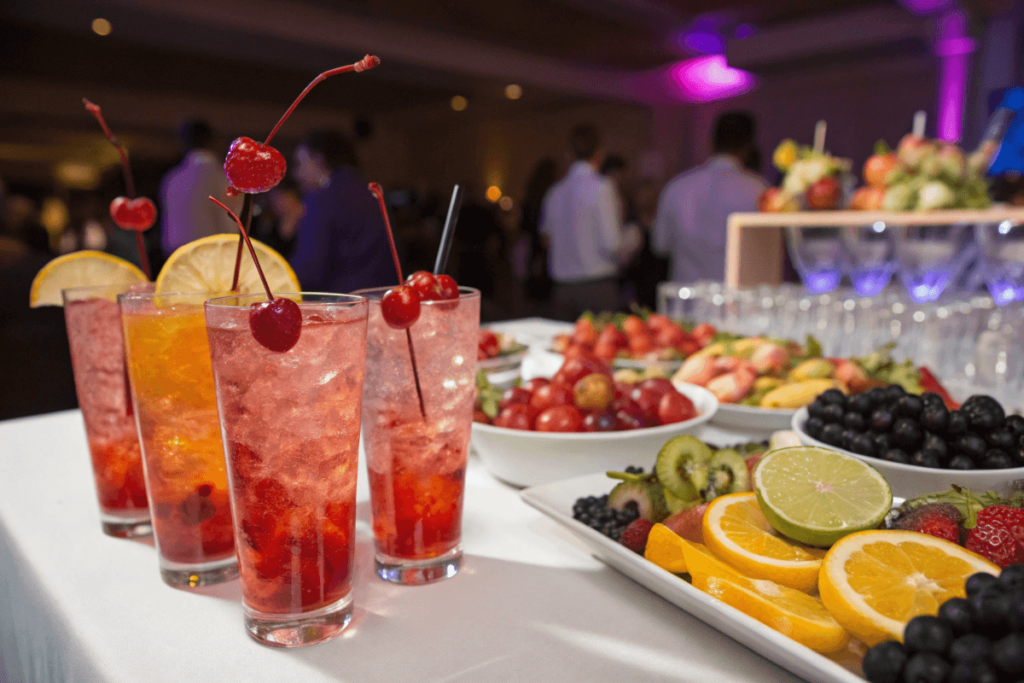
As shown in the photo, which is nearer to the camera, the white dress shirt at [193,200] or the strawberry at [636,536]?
the strawberry at [636,536]

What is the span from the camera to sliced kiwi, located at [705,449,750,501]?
79 centimetres

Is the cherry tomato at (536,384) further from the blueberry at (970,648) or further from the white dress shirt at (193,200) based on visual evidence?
the white dress shirt at (193,200)

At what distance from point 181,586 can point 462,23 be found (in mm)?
7997

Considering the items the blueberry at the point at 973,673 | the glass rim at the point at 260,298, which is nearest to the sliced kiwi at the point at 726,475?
the blueberry at the point at 973,673

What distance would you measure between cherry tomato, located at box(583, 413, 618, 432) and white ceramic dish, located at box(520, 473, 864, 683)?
0.45 feet

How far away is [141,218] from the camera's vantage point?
864 millimetres

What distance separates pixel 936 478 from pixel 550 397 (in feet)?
1.72

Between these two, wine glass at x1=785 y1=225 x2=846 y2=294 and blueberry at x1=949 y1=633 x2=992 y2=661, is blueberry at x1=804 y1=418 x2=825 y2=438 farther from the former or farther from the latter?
wine glass at x1=785 y1=225 x2=846 y2=294

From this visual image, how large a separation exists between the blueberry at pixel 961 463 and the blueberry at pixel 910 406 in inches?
3.1

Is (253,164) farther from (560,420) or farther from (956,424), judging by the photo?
(956,424)

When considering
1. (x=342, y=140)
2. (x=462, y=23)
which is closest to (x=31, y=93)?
(x=462, y=23)

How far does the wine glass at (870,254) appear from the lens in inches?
78.6

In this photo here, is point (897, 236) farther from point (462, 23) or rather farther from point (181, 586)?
point (462, 23)

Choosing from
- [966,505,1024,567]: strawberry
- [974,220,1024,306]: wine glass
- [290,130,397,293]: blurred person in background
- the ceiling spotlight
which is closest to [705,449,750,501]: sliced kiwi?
[966,505,1024,567]: strawberry
